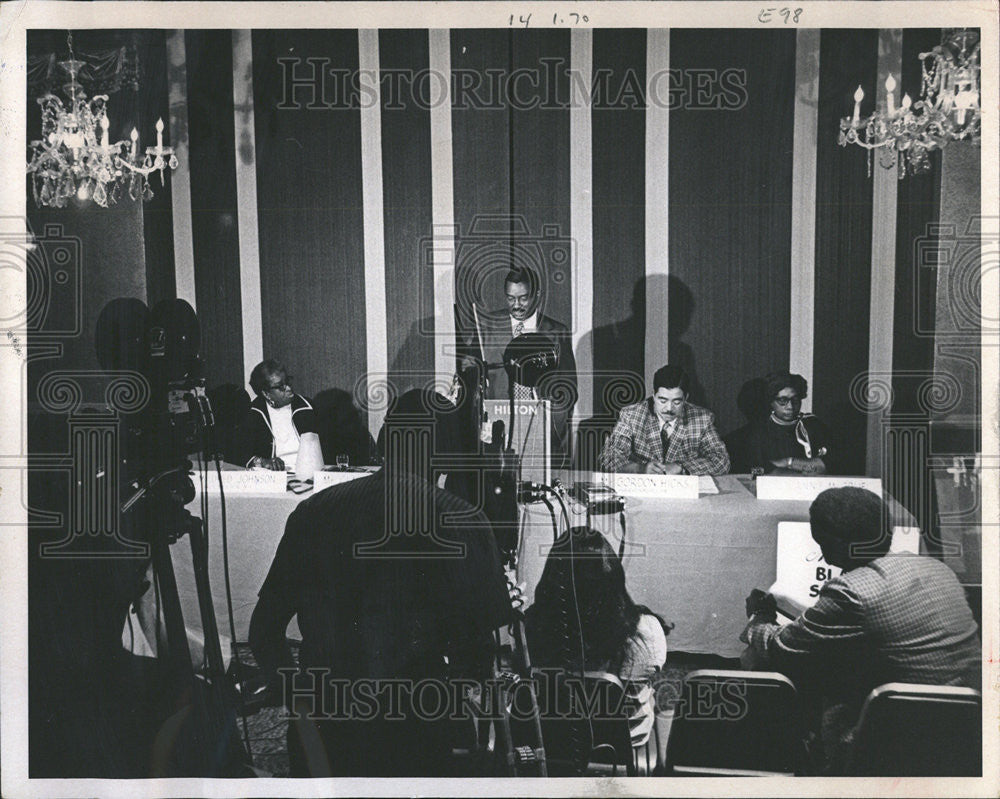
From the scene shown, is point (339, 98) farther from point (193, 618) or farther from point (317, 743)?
point (317, 743)

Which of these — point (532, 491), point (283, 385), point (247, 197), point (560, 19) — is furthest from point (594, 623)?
Answer: point (560, 19)

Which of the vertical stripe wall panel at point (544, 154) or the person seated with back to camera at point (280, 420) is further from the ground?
the vertical stripe wall panel at point (544, 154)

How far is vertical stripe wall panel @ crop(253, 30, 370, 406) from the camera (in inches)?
73.5

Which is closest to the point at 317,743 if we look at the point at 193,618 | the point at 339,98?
the point at 193,618

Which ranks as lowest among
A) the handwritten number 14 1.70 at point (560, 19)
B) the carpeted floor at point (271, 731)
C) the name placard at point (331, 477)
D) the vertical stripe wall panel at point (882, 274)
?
the carpeted floor at point (271, 731)

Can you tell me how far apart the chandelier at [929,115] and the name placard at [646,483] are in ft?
2.88

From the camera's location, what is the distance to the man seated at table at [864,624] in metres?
1.87

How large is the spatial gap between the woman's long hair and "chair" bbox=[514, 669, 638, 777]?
44 millimetres

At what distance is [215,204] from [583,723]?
1610 mm

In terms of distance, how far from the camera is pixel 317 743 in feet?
6.38

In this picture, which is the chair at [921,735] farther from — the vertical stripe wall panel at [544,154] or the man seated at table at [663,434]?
the vertical stripe wall panel at [544,154]

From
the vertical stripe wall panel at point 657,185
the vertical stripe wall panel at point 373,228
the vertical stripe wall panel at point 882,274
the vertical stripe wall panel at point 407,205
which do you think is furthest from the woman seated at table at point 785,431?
the vertical stripe wall panel at point 373,228

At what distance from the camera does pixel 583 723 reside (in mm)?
1940

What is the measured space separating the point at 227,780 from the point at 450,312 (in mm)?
1339
